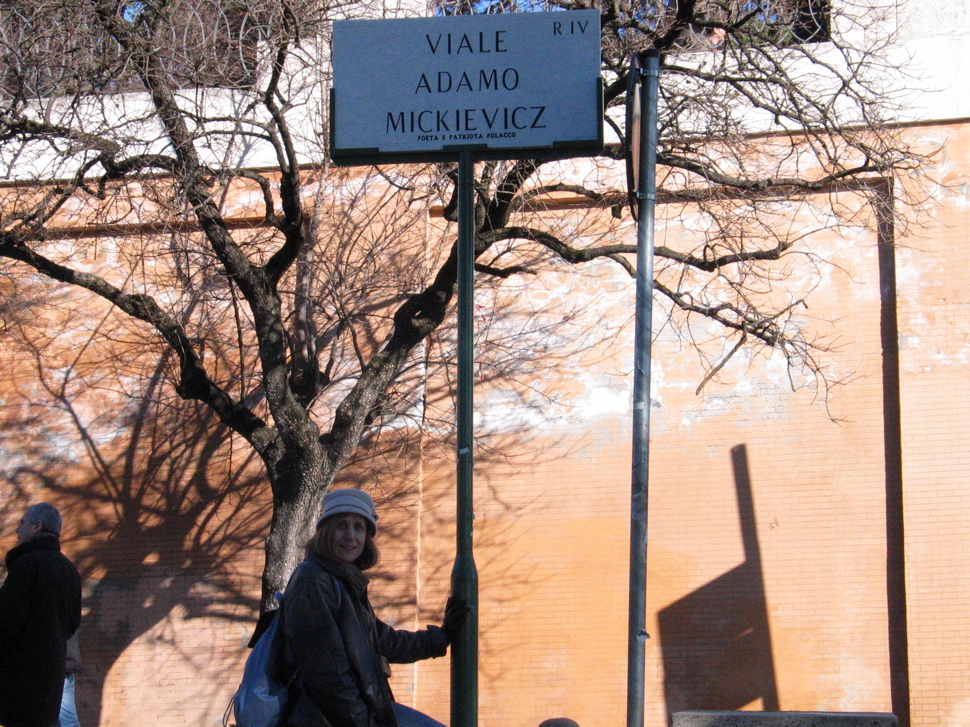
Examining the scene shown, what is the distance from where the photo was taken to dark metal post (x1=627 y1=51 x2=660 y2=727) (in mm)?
3832

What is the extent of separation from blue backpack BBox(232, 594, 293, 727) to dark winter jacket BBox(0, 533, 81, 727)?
86.0 inches

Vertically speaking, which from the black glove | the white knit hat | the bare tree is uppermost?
the bare tree

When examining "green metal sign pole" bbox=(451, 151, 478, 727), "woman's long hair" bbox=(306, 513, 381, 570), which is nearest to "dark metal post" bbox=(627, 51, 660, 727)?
"green metal sign pole" bbox=(451, 151, 478, 727)

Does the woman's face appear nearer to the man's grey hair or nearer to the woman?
the woman

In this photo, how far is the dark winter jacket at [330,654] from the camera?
3.47 m

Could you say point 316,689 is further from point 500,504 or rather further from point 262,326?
point 500,504

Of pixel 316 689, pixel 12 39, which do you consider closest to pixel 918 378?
pixel 316 689

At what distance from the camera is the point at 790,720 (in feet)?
16.8

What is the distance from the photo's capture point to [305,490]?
8.16 meters

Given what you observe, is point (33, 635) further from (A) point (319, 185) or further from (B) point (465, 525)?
(A) point (319, 185)

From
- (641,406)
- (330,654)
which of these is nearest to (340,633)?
(330,654)

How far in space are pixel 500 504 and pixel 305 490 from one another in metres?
2.57

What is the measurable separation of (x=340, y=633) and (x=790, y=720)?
8.89 feet

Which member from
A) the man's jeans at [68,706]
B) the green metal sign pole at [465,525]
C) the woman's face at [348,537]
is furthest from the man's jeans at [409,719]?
the man's jeans at [68,706]
